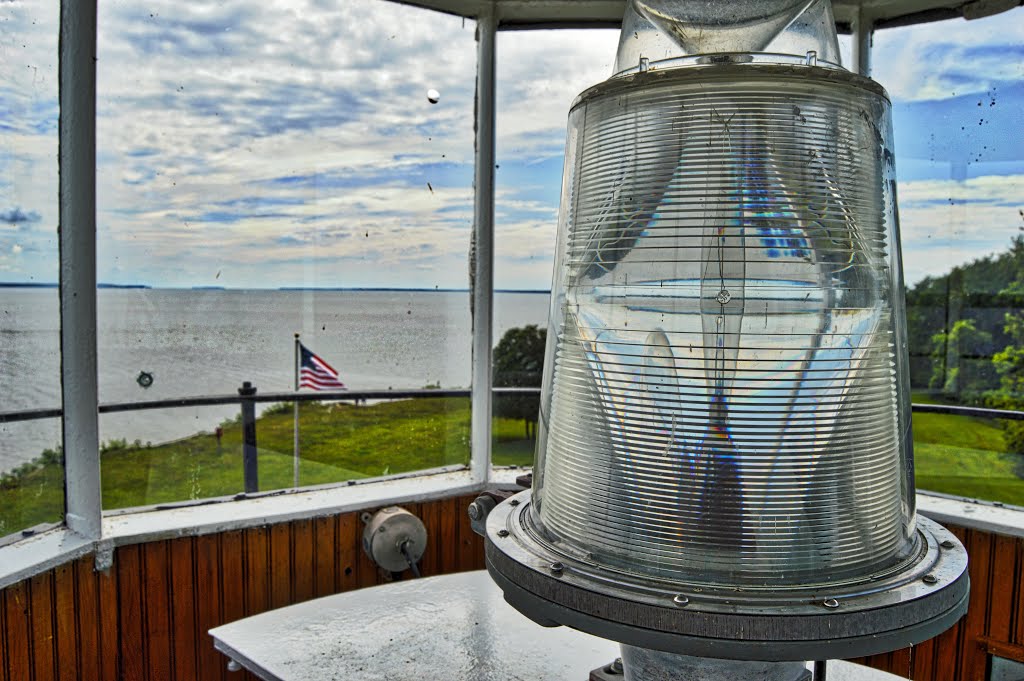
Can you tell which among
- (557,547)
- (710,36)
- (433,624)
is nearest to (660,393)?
(557,547)

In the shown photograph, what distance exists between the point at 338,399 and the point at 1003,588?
2.20m

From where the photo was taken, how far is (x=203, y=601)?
230cm

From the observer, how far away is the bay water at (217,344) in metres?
2.06

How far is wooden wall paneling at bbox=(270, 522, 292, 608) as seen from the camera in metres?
2.44

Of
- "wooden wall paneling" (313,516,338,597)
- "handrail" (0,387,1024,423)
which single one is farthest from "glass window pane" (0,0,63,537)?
"wooden wall paneling" (313,516,338,597)

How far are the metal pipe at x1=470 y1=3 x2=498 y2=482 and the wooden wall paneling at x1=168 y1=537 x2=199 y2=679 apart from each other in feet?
3.36

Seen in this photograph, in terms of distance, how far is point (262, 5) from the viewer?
8.18 feet

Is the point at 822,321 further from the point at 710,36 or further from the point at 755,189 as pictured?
the point at 710,36

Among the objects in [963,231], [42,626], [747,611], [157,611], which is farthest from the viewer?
[963,231]

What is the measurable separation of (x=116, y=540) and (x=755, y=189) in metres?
1.93

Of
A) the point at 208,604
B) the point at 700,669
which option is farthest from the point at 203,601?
the point at 700,669

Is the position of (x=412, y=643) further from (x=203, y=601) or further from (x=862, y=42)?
(x=862, y=42)

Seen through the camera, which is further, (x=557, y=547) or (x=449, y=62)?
(x=449, y=62)

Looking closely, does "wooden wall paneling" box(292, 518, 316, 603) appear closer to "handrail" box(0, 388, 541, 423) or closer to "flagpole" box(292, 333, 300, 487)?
"flagpole" box(292, 333, 300, 487)
